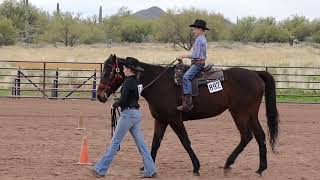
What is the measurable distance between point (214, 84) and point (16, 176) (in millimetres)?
3266

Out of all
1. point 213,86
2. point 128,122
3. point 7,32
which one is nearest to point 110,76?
point 128,122

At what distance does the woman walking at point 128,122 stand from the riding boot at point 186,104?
74 centimetres

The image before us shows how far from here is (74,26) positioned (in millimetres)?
64438

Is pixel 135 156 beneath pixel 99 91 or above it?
beneath

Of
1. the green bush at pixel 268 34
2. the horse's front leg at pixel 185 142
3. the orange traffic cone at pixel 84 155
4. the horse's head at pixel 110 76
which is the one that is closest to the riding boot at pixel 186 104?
the horse's front leg at pixel 185 142

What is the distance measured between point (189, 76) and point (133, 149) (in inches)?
117

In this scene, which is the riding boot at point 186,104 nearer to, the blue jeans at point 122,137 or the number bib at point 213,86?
the number bib at point 213,86

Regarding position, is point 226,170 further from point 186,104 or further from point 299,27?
point 299,27

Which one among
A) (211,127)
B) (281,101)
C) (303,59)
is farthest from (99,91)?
(303,59)

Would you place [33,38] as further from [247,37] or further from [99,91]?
[99,91]

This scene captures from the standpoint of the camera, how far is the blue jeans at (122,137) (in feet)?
27.3

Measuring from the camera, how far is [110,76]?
342 inches

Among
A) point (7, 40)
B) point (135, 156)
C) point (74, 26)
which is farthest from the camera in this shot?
point (74, 26)

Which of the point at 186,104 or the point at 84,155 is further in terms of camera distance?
the point at 84,155
